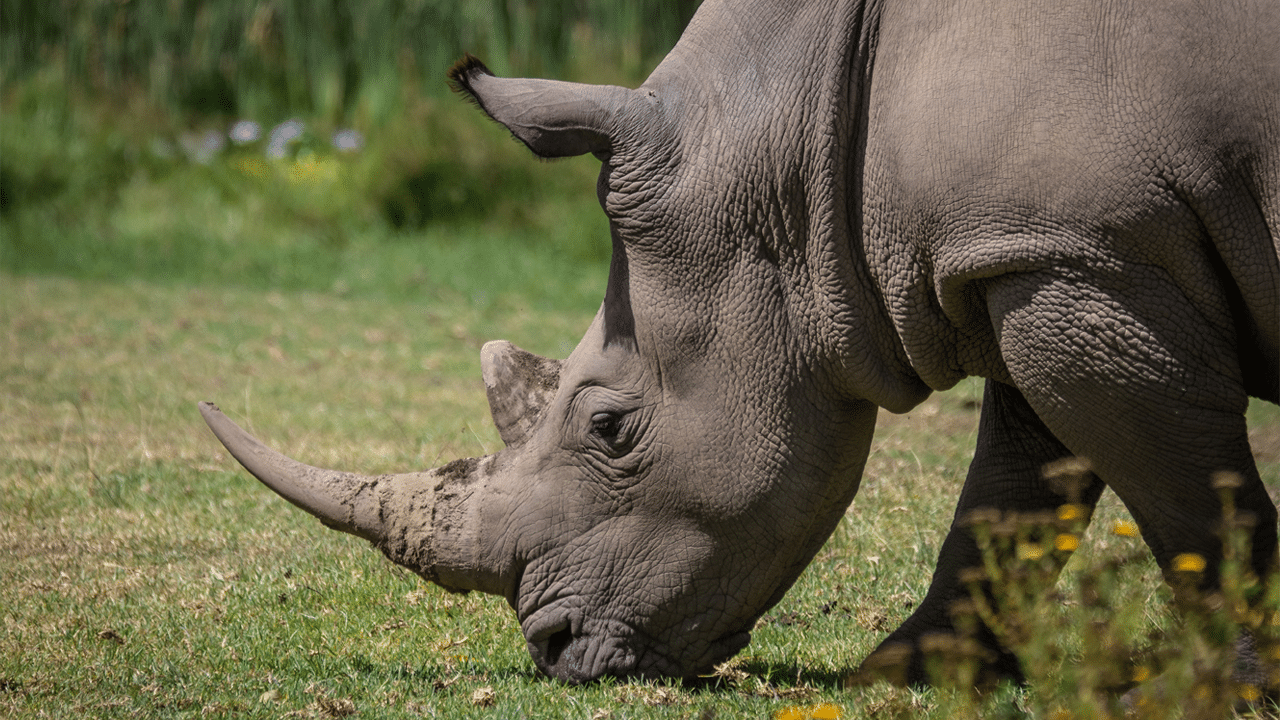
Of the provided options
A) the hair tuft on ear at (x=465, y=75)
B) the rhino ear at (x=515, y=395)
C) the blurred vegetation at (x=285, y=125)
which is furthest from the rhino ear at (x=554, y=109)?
the blurred vegetation at (x=285, y=125)

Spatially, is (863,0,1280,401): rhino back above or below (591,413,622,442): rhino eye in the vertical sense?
above

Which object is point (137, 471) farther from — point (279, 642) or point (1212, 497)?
point (1212, 497)

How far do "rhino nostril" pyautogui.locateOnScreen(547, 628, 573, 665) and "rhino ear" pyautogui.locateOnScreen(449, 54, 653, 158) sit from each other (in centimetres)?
126

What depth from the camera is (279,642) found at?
4.10m

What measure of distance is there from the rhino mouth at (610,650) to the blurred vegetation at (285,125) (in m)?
8.82

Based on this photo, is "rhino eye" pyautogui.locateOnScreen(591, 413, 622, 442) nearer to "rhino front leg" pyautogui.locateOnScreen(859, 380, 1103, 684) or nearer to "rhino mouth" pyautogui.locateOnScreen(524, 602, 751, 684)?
"rhino mouth" pyautogui.locateOnScreen(524, 602, 751, 684)

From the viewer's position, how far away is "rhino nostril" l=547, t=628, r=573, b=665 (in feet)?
12.2

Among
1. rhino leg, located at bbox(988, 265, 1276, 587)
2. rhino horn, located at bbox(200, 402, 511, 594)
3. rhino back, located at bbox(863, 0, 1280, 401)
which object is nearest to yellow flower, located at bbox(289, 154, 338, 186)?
rhino horn, located at bbox(200, 402, 511, 594)

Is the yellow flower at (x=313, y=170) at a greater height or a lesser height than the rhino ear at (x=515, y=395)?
greater

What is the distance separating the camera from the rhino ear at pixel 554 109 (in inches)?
133

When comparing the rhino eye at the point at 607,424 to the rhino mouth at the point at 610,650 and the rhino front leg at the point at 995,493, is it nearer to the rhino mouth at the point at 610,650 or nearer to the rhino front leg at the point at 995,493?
the rhino mouth at the point at 610,650

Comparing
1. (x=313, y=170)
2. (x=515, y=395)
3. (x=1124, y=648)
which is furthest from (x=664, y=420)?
(x=313, y=170)

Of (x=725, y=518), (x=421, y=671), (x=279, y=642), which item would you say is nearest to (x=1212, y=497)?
(x=725, y=518)

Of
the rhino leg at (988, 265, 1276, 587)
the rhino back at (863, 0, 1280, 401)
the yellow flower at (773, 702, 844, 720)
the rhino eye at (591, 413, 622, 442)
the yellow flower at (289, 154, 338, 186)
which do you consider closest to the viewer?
the yellow flower at (773, 702, 844, 720)
